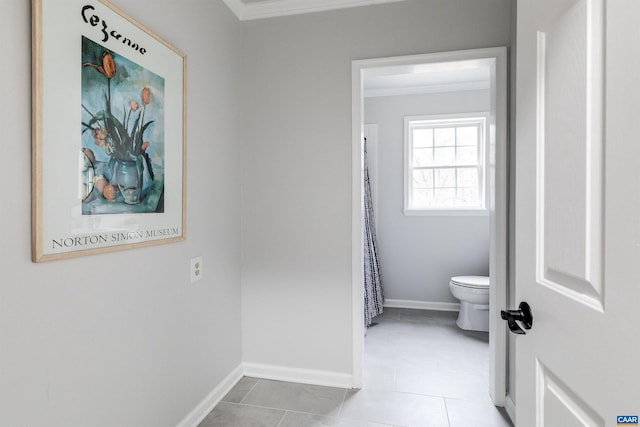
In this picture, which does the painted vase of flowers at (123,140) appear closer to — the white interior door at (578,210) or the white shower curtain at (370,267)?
the white interior door at (578,210)

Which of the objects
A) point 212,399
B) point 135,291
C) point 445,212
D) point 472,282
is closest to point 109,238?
point 135,291

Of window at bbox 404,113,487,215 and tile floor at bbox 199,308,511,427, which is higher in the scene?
window at bbox 404,113,487,215

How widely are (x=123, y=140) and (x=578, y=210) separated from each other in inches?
61.2

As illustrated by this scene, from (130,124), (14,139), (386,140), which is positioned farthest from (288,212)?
(386,140)

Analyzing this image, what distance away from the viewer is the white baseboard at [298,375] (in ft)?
7.36

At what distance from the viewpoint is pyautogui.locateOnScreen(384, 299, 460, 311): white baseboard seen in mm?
3770

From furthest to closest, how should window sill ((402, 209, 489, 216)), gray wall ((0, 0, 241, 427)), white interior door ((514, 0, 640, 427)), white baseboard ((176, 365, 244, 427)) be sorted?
window sill ((402, 209, 489, 216)), white baseboard ((176, 365, 244, 427)), gray wall ((0, 0, 241, 427)), white interior door ((514, 0, 640, 427))

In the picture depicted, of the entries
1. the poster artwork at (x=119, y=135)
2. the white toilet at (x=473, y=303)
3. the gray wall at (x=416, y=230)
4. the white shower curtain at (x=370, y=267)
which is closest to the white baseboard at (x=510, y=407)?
the white toilet at (x=473, y=303)

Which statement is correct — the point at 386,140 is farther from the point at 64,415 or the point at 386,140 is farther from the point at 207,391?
the point at 64,415

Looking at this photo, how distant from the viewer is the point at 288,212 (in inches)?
92.4

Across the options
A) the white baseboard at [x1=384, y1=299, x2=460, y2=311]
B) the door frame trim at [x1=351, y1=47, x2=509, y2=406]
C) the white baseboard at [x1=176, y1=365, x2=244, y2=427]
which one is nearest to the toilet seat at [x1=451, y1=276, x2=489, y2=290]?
the white baseboard at [x1=384, y1=299, x2=460, y2=311]

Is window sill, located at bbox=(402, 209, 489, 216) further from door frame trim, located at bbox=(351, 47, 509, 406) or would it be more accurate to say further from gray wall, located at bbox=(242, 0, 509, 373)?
gray wall, located at bbox=(242, 0, 509, 373)

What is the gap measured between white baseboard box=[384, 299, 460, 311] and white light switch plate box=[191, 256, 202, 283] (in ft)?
8.52

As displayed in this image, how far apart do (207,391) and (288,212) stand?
122 cm
